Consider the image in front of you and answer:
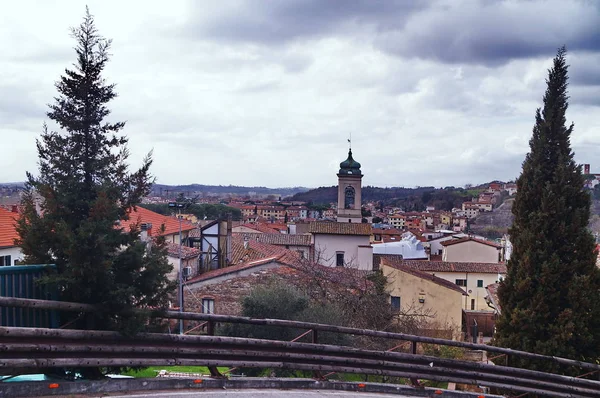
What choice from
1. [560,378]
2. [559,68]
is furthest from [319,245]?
[560,378]

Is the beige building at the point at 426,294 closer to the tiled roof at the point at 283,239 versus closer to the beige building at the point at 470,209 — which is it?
the tiled roof at the point at 283,239

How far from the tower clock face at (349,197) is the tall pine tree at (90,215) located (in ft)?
192

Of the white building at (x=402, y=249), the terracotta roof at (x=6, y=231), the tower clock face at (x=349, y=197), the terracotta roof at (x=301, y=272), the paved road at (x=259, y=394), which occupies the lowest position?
the white building at (x=402, y=249)

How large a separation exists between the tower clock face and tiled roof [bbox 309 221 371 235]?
13.7 m

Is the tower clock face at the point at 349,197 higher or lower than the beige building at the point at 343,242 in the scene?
higher

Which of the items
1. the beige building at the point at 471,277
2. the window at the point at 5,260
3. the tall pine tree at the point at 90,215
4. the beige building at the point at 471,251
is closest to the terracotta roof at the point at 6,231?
the window at the point at 5,260

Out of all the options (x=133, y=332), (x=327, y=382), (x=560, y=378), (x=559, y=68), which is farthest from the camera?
(x=559, y=68)

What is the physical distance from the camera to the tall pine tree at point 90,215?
6.18 m

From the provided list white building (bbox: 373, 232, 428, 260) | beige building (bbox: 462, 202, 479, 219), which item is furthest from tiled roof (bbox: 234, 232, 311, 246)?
beige building (bbox: 462, 202, 479, 219)

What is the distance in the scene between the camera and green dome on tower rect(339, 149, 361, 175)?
220 feet

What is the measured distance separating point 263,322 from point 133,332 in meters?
1.89

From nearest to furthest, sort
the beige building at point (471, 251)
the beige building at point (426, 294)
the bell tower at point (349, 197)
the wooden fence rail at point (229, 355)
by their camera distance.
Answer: the wooden fence rail at point (229, 355), the beige building at point (426, 294), the beige building at point (471, 251), the bell tower at point (349, 197)

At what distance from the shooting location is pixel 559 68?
14039 millimetres

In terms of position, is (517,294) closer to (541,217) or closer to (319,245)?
(541,217)
